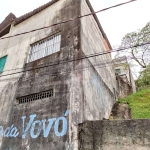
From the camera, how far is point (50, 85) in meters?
6.61

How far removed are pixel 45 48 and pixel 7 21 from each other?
210 inches

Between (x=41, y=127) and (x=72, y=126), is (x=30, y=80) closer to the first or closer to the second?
(x=41, y=127)

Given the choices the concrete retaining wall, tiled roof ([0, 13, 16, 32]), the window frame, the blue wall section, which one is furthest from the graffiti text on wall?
tiled roof ([0, 13, 16, 32])

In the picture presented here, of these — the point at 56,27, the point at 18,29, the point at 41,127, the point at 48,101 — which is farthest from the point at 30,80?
the point at 18,29

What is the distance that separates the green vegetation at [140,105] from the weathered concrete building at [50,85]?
9.17 feet

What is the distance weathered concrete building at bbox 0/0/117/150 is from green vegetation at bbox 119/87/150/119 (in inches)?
110

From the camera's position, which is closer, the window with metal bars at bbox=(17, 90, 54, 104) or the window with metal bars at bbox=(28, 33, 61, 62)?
the window with metal bars at bbox=(17, 90, 54, 104)

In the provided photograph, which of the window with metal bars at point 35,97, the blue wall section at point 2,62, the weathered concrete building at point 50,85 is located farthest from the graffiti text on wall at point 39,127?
the blue wall section at point 2,62

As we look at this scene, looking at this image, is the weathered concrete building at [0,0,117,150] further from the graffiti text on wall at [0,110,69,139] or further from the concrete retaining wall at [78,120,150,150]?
the concrete retaining wall at [78,120,150,150]

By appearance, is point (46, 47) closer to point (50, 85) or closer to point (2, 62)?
point (50, 85)

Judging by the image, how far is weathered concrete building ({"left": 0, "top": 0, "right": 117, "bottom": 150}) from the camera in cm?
564

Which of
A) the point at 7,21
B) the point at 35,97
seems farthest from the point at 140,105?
the point at 7,21

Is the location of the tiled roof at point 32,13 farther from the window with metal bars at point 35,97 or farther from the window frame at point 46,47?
the window with metal bars at point 35,97

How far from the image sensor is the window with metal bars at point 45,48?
7.87 metres
